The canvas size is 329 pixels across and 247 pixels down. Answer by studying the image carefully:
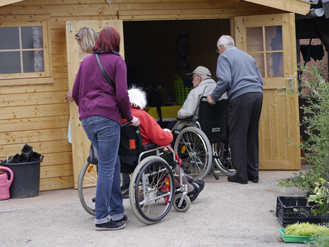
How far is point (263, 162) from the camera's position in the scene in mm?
6137

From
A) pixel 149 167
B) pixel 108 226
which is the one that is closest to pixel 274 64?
pixel 149 167

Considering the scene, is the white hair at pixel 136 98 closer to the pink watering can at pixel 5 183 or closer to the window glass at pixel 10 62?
the pink watering can at pixel 5 183

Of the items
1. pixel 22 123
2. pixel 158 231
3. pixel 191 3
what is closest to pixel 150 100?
pixel 191 3

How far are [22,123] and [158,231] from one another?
267 centimetres

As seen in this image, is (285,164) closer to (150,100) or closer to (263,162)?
(263,162)

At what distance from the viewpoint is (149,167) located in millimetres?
3619

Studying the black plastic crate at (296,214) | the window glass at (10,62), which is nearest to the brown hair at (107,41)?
the black plastic crate at (296,214)

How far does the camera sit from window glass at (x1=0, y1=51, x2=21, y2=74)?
17.6 feet

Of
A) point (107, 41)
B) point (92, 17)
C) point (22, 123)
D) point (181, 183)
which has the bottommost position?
point (181, 183)

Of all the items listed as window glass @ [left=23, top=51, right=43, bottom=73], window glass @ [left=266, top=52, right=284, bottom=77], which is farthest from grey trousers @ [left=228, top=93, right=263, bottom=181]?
window glass @ [left=23, top=51, right=43, bottom=73]

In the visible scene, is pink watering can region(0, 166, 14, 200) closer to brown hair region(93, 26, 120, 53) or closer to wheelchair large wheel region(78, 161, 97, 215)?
wheelchair large wheel region(78, 161, 97, 215)

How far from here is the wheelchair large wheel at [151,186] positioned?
136 inches

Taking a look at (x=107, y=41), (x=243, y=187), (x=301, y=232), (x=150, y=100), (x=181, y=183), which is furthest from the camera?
(x=150, y=100)

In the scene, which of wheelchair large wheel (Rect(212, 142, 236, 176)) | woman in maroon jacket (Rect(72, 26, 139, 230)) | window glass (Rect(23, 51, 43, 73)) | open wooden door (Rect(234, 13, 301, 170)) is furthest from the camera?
open wooden door (Rect(234, 13, 301, 170))
